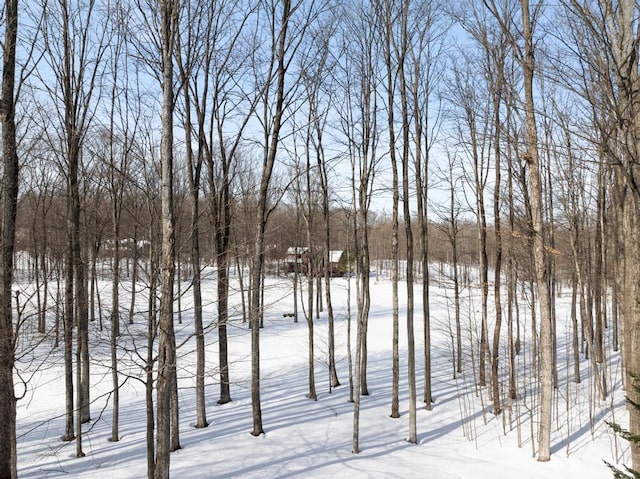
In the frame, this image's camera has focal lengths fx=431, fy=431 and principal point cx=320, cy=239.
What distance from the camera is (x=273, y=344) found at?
2017 cm

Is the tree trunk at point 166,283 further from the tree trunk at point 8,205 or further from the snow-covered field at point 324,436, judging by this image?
the tree trunk at point 8,205

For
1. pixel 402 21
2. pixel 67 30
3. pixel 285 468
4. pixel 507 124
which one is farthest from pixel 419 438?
pixel 67 30

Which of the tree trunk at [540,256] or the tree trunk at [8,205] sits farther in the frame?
the tree trunk at [540,256]

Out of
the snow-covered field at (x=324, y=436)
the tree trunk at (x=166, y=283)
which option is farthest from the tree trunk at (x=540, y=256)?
the tree trunk at (x=166, y=283)

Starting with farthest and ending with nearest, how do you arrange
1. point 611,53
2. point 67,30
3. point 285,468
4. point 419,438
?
point 419,438, point 67,30, point 285,468, point 611,53

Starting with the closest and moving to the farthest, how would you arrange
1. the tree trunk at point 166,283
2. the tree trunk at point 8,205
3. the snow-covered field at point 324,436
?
the tree trunk at point 166,283 < the tree trunk at point 8,205 < the snow-covered field at point 324,436

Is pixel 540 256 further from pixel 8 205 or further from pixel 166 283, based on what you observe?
pixel 8 205

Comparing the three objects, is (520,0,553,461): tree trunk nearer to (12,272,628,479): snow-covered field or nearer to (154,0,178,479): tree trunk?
(12,272,628,479): snow-covered field

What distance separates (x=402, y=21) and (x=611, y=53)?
5.79 m

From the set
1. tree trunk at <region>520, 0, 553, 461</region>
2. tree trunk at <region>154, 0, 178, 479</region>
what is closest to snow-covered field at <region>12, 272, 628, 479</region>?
tree trunk at <region>154, 0, 178, 479</region>

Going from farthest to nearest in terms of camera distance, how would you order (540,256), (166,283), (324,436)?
1. (324,436)
2. (540,256)
3. (166,283)

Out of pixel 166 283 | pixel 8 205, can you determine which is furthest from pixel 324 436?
pixel 8 205

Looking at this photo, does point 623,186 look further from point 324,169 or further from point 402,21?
point 324,169

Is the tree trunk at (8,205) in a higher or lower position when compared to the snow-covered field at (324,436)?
higher
